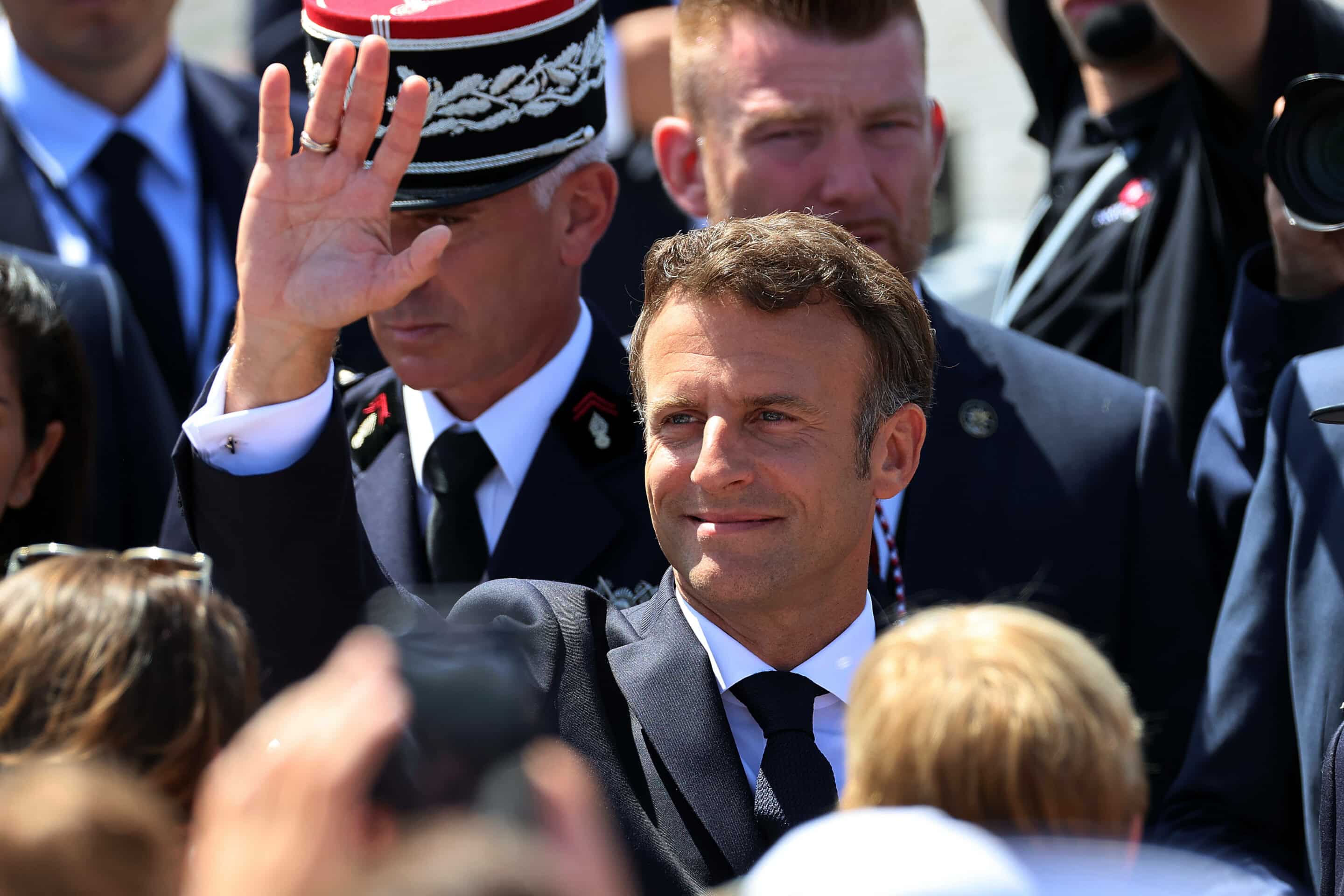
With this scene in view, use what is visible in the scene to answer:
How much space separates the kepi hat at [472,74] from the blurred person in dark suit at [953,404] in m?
0.40

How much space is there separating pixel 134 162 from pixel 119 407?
94 centimetres

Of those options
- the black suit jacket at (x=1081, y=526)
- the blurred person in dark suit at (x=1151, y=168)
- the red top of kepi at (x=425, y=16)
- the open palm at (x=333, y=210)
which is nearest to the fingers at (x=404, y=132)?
the open palm at (x=333, y=210)

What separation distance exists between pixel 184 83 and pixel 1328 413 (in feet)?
9.40

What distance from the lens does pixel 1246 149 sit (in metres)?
3.09

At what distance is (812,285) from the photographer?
236 cm

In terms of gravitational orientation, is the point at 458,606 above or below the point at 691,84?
below

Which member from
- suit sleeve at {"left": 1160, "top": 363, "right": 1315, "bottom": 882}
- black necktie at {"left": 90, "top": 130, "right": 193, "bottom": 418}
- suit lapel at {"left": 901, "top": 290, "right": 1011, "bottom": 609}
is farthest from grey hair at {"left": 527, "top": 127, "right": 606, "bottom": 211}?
suit sleeve at {"left": 1160, "top": 363, "right": 1315, "bottom": 882}

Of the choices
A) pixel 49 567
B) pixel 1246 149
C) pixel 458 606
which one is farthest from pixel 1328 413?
pixel 49 567

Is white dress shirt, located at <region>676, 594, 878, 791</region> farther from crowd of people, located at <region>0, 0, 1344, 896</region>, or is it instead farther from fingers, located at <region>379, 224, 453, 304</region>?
fingers, located at <region>379, 224, 453, 304</region>

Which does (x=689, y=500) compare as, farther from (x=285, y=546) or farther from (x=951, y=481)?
(x=951, y=481)

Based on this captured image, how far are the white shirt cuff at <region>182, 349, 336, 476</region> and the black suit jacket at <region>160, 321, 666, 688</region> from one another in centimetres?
3

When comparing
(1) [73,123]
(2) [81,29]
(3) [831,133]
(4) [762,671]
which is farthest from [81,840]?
(2) [81,29]

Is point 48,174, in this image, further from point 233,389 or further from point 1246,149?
point 1246,149

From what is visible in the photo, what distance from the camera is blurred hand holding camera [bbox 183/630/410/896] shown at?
1.16 m
